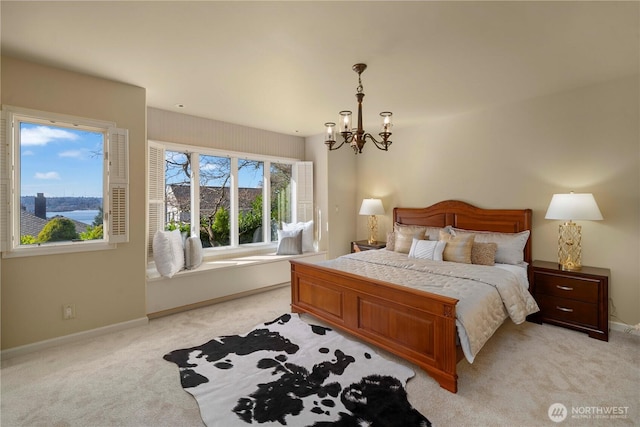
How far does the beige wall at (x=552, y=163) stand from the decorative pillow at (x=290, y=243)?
1923mm

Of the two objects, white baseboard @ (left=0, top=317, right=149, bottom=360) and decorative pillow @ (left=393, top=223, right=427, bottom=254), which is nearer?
white baseboard @ (left=0, top=317, right=149, bottom=360)

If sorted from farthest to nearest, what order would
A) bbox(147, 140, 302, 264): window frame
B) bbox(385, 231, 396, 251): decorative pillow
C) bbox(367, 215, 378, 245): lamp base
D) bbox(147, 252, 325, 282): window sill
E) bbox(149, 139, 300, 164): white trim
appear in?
bbox(367, 215, 378, 245): lamp base
bbox(385, 231, 396, 251): decorative pillow
bbox(149, 139, 300, 164): white trim
bbox(147, 140, 302, 264): window frame
bbox(147, 252, 325, 282): window sill

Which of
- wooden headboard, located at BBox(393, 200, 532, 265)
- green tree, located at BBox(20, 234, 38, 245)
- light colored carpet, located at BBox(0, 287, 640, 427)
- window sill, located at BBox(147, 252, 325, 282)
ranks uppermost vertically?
wooden headboard, located at BBox(393, 200, 532, 265)

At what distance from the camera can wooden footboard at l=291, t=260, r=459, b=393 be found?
2139 mm

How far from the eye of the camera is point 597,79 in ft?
9.90

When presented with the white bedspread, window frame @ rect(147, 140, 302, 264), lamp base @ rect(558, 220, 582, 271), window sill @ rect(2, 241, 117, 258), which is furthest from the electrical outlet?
lamp base @ rect(558, 220, 582, 271)

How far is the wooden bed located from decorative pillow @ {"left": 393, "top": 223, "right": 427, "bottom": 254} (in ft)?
1.88

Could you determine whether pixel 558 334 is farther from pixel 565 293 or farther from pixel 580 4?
pixel 580 4

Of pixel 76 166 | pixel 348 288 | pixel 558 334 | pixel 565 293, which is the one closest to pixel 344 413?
pixel 348 288

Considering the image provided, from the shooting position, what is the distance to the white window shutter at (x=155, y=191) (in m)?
3.79

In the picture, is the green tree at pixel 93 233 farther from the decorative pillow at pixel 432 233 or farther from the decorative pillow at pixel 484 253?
the decorative pillow at pixel 484 253

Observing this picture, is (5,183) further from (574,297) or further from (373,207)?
(574,297)

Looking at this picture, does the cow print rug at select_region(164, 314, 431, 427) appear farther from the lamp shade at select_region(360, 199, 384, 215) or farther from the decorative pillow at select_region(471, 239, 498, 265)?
the lamp shade at select_region(360, 199, 384, 215)

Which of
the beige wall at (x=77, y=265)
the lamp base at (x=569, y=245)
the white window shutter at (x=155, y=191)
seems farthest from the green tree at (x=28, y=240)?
the lamp base at (x=569, y=245)
